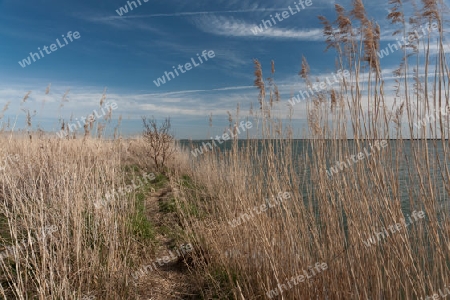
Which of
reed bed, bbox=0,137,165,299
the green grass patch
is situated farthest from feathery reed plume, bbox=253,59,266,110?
the green grass patch

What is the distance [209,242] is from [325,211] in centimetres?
158

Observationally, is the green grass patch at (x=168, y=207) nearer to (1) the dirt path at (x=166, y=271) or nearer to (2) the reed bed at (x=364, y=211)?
(1) the dirt path at (x=166, y=271)

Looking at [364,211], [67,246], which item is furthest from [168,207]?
[364,211]

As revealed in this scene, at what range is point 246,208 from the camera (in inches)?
104

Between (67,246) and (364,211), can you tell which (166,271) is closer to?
(67,246)

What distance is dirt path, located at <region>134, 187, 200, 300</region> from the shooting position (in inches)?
106

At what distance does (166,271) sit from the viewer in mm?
3166

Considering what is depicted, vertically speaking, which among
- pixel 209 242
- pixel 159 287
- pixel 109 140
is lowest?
pixel 159 287

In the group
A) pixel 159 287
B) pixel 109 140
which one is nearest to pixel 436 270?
pixel 159 287

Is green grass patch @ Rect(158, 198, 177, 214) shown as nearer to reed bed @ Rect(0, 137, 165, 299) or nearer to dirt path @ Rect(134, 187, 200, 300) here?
dirt path @ Rect(134, 187, 200, 300)

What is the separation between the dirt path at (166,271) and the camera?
106 inches

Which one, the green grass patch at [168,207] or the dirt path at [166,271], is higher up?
the green grass patch at [168,207]

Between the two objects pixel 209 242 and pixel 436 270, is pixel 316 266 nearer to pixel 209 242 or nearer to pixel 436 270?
pixel 436 270

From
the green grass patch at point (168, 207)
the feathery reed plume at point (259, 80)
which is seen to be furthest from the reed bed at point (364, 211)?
the green grass patch at point (168, 207)
